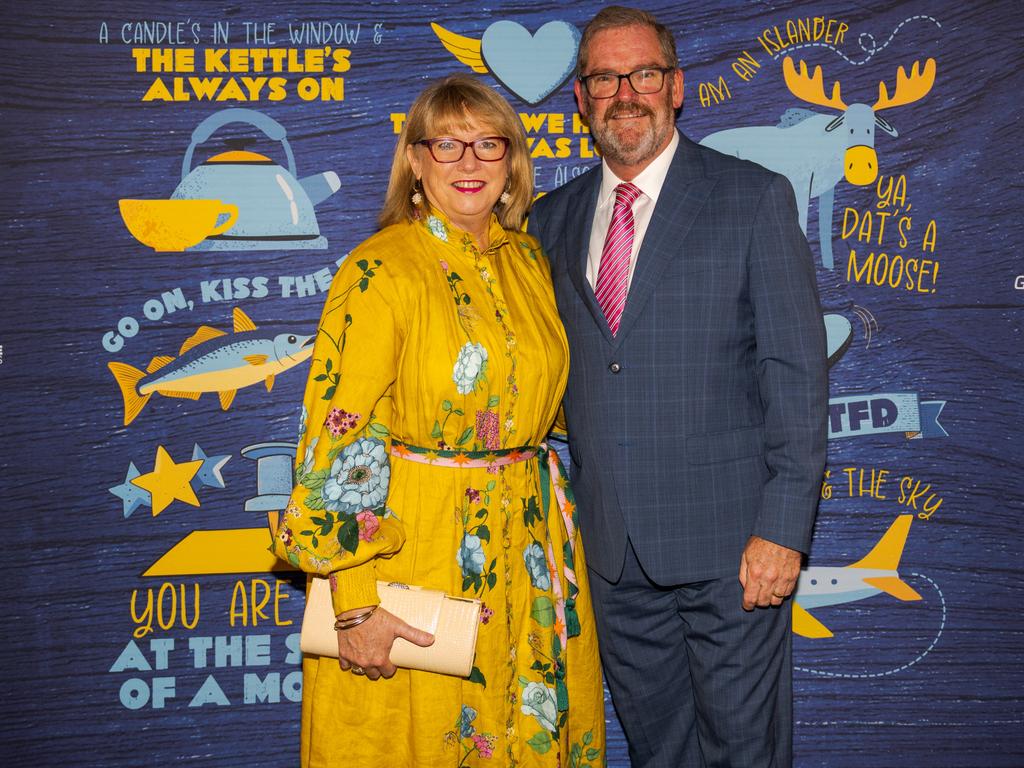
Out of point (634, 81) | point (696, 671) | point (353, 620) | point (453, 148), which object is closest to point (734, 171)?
point (634, 81)

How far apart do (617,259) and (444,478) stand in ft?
2.09

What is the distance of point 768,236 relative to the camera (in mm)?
1965

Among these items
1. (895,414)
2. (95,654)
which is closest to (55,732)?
(95,654)

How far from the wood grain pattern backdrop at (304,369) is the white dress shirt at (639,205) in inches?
19.2

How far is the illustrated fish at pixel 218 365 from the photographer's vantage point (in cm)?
253

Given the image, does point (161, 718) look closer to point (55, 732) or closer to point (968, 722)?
point (55, 732)

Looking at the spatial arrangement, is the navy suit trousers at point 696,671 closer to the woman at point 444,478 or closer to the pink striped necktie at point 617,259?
the woman at point 444,478

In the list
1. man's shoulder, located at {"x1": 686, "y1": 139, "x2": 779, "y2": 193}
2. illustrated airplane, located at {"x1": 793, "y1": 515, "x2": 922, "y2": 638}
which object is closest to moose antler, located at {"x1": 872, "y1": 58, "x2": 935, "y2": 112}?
man's shoulder, located at {"x1": 686, "y1": 139, "x2": 779, "y2": 193}

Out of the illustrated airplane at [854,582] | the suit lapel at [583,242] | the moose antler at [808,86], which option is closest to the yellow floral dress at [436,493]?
the suit lapel at [583,242]

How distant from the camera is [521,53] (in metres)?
2.58

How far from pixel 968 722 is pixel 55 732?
8.66 ft

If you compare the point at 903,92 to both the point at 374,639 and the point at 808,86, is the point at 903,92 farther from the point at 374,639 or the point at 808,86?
the point at 374,639

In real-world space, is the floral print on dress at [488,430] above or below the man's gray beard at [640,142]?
below

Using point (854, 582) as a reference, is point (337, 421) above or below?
above
